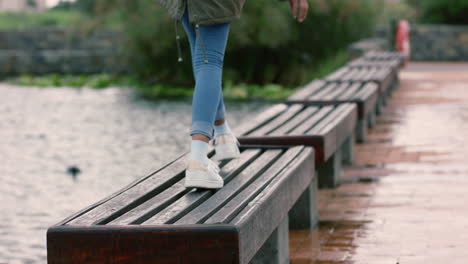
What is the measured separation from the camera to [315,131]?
5.30 meters

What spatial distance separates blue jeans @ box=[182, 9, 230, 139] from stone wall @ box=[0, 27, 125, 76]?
66.1 feet

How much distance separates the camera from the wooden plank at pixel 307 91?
7.68 metres

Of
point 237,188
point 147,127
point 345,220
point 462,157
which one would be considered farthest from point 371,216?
point 147,127

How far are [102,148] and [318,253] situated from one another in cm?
710

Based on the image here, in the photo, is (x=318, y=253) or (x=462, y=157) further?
(x=462, y=157)

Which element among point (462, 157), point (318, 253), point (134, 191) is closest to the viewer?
point (134, 191)

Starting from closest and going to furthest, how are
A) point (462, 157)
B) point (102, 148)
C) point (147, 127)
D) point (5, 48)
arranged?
point (462, 157) < point (102, 148) < point (147, 127) < point (5, 48)

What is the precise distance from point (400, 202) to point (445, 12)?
19.8m

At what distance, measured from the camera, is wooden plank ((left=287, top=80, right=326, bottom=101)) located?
768 cm

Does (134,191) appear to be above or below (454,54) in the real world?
above

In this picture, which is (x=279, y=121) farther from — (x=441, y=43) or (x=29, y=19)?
(x=29, y=19)

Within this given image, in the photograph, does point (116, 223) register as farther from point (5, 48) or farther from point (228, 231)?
point (5, 48)

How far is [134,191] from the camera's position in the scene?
365 centimetres

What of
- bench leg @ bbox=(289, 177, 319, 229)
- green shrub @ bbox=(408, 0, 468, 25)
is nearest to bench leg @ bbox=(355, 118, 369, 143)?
bench leg @ bbox=(289, 177, 319, 229)
